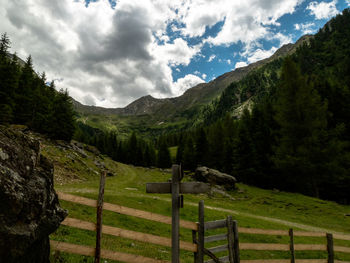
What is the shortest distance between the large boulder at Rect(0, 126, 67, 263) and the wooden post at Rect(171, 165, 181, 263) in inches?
122

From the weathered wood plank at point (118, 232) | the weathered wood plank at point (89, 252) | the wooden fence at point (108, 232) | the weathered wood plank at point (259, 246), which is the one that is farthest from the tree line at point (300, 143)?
the weathered wood plank at point (89, 252)

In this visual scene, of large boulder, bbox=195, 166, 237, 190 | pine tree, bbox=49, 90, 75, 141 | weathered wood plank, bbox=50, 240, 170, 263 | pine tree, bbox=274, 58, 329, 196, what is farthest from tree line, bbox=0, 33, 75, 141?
→ weathered wood plank, bbox=50, 240, 170, 263

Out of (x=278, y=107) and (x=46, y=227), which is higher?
(x=278, y=107)

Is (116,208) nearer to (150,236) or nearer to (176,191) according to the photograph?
(150,236)

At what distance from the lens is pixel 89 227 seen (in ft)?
18.6

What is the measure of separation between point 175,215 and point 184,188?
2.83 feet

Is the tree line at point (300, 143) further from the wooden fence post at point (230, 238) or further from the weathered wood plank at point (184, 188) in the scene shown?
the weathered wood plank at point (184, 188)

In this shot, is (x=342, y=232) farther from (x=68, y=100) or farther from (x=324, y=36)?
(x=324, y=36)

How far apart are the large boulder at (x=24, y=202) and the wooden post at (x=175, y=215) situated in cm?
311

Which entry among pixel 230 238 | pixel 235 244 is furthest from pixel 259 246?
pixel 230 238

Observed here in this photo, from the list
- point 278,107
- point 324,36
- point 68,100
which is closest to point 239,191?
point 278,107

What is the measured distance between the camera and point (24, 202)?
4578 millimetres

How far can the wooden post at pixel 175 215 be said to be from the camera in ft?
20.0

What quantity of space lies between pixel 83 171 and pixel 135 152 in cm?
6149
